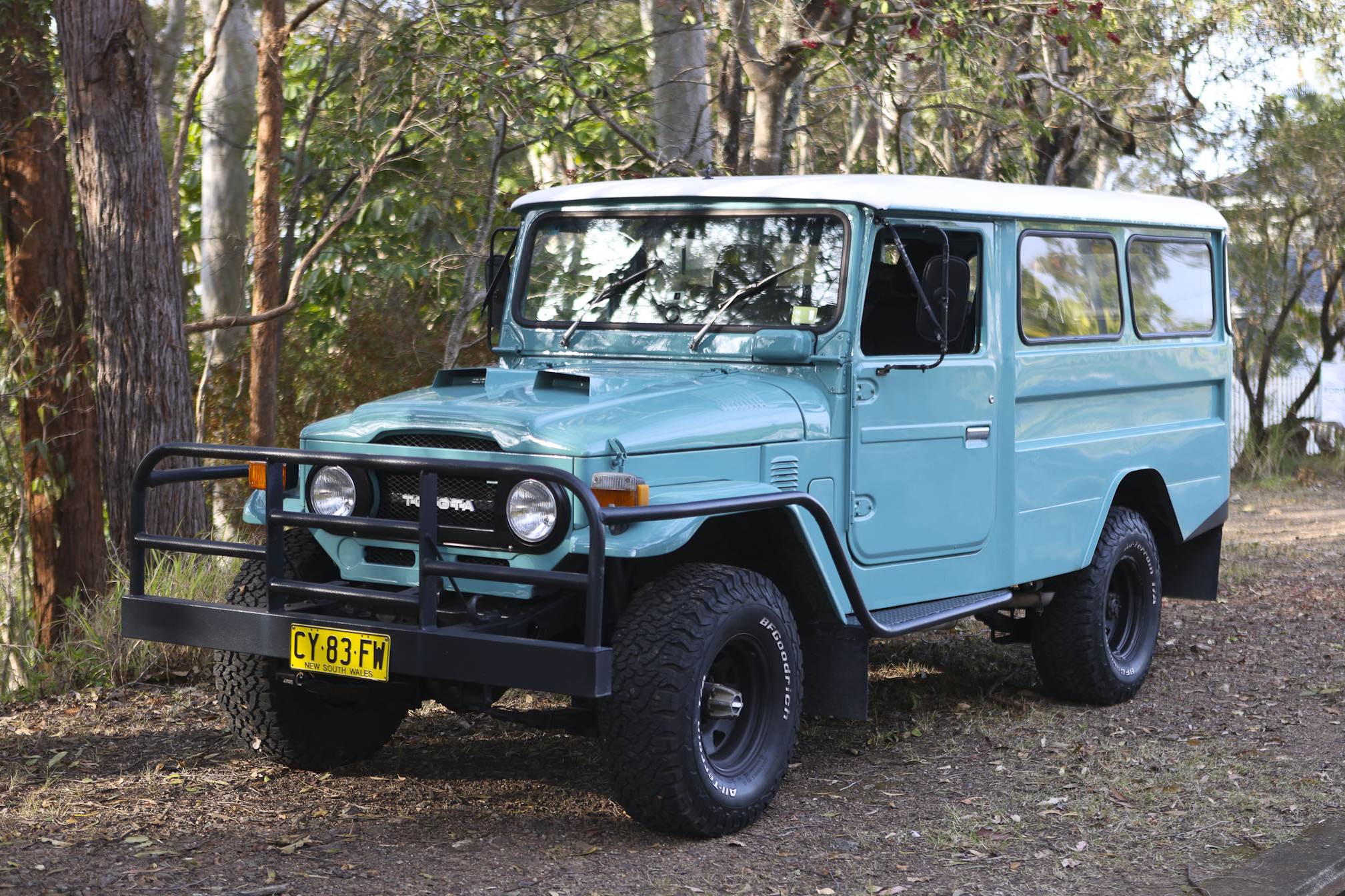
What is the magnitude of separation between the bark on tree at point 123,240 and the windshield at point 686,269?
2913 millimetres

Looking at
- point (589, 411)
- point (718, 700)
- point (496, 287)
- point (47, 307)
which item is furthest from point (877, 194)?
point (47, 307)

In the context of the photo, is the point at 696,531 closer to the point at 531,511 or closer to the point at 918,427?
the point at 531,511

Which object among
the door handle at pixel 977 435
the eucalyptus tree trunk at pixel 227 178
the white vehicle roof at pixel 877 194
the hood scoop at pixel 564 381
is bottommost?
the door handle at pixel 977 435

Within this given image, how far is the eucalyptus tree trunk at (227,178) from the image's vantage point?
12844 mm

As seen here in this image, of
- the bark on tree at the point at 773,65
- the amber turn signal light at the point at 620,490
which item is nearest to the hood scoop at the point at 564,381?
the amber turn signal light at the point at 620,490

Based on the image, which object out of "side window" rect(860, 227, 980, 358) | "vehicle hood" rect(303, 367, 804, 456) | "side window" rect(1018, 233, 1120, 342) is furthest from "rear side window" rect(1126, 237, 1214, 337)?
"vehicle hood" rect(303, 367, 804, 456)

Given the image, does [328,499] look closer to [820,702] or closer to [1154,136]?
[820,702]

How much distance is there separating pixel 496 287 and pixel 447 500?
1.68m

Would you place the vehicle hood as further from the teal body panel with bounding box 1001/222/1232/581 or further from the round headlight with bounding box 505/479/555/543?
the teal body panel with bounding box 1001/222/1232/581

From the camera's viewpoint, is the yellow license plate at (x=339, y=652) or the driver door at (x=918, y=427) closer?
the yellow license plate at (x=339, y=652)

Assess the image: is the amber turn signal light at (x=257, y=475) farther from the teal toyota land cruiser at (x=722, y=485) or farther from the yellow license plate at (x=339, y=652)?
the yellow license plate at (x=339, y=652)

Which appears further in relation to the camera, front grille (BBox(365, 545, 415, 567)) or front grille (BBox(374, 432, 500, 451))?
front grille (BBox(365, 545, 415, 567))

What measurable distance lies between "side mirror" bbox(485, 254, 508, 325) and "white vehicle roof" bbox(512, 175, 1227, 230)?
0.25 meters

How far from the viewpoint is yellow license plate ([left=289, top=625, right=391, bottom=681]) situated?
418cm
